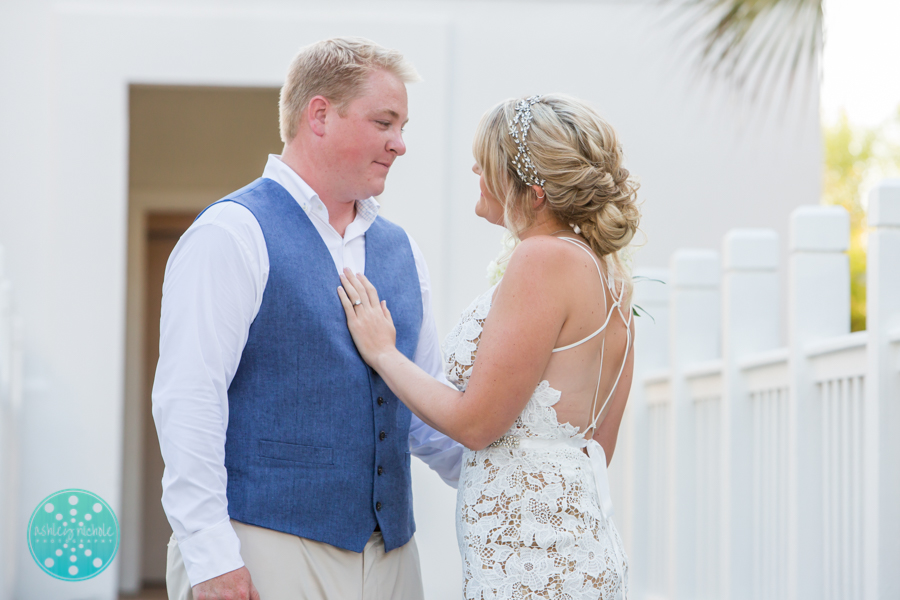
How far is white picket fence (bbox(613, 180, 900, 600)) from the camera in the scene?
2451mm

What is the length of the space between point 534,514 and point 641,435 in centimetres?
278

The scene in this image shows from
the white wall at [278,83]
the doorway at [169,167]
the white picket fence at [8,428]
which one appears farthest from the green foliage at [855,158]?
the white picket fence at [8,428]

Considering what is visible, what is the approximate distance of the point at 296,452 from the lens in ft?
6.03

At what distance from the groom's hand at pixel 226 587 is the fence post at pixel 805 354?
5.90ft

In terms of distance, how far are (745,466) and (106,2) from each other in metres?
3.39

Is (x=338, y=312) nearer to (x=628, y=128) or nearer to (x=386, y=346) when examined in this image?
(x=386, y=346)

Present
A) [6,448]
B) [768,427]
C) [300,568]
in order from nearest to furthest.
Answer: [300,568]
[768,427]
[6,448]

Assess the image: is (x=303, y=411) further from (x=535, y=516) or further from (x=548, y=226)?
(x=548, y=226)

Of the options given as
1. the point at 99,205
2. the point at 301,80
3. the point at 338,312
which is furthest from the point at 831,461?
the point at 99,205

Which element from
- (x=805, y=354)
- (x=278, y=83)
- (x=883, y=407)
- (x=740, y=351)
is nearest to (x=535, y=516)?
(x=883, y=407)

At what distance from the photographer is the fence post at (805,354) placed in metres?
2.83

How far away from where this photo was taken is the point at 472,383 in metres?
1.80

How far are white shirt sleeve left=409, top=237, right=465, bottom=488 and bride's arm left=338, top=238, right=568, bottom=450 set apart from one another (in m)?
0.38

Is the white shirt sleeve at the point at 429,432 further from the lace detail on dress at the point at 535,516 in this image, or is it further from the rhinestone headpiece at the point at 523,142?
the rhinestone headpiece at the point at 523,142
